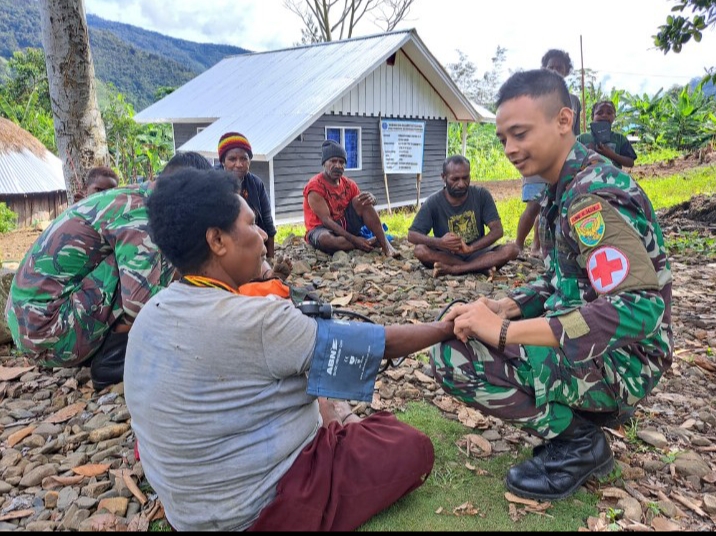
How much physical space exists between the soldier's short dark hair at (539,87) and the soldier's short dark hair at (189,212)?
1.32m

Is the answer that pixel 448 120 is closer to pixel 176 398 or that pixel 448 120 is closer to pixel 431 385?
pixel 431 385

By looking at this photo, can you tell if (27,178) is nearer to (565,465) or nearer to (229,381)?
(229,381)

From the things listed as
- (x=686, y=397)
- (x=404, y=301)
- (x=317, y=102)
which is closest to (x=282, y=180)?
(x=317, y=102)

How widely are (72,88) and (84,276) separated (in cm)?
248

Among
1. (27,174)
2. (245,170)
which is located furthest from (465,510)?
(27,174)

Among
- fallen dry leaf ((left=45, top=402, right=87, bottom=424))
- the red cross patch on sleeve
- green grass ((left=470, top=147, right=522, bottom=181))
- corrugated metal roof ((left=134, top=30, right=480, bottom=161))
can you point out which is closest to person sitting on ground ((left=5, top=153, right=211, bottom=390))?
fallen dry leaf ((left=45, top=402, right=87, bottom=424))

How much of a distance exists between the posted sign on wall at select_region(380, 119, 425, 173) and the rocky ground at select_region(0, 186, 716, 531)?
34.3 feet

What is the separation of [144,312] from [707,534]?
7.73 feet

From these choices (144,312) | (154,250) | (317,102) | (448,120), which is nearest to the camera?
(144,312)

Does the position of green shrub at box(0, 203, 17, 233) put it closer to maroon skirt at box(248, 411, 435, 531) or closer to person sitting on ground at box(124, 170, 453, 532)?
person sitting on ground at box(124, 170, 453, 532)

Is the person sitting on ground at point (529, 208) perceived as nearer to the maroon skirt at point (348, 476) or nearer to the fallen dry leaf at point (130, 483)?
the maroon skirt at point (348, 476)

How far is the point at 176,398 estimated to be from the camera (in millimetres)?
1821

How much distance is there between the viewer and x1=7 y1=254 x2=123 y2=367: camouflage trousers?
333 cm

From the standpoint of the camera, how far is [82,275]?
3.47 m
